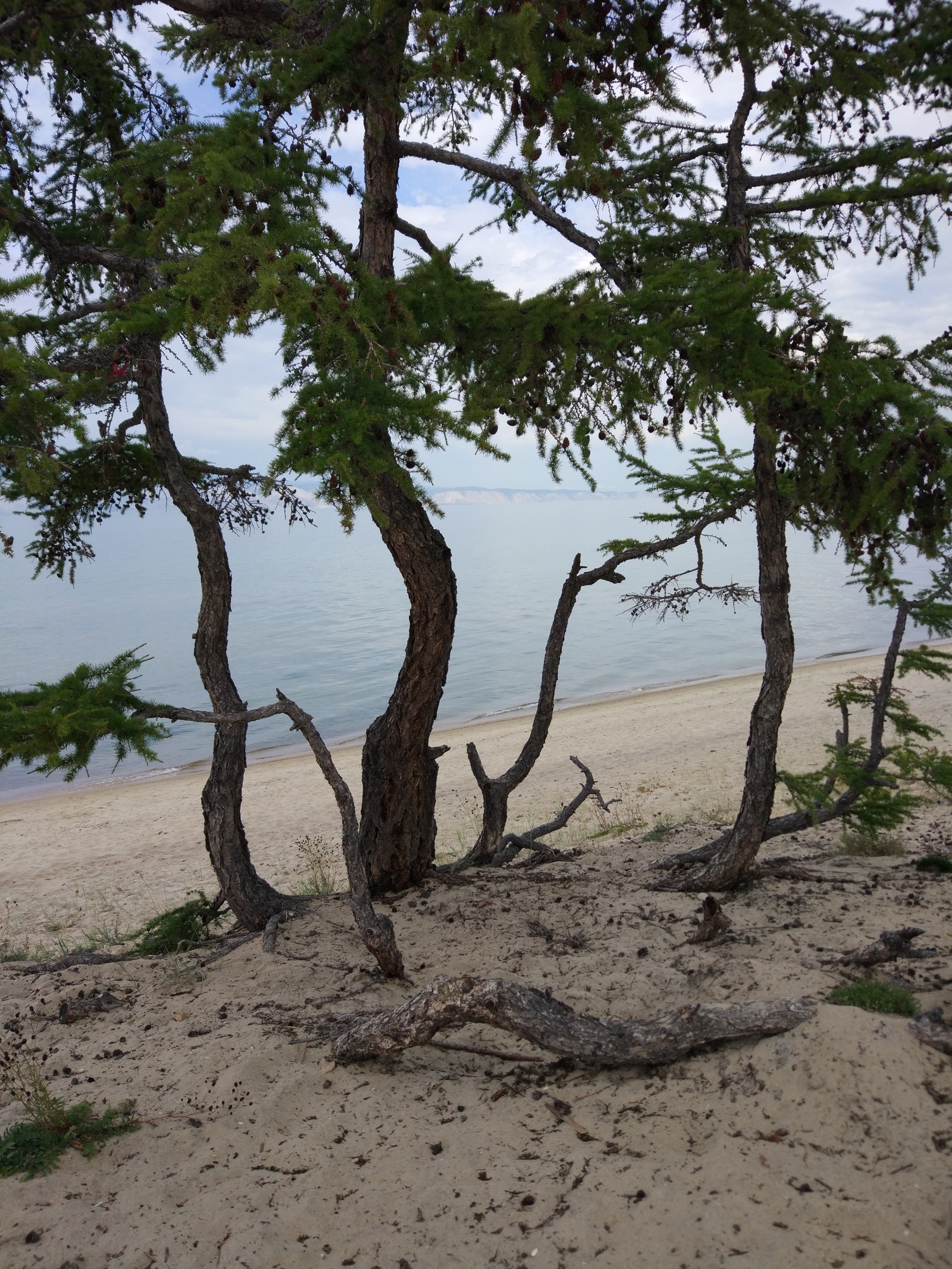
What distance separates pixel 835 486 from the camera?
16.7 feet

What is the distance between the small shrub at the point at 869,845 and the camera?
7.98 m

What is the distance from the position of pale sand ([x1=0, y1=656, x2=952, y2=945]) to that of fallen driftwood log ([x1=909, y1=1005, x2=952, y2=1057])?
7.28 meters

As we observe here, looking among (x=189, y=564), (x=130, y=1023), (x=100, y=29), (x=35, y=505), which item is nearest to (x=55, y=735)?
(x=130, y=1023)

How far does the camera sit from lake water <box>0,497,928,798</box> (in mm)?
27344

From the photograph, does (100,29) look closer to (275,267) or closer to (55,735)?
(275,267)

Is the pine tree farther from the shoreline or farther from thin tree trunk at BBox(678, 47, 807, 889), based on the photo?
the shoreline

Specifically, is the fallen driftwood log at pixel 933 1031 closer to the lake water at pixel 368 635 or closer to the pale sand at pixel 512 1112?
the pale sand at pixel 512 1112

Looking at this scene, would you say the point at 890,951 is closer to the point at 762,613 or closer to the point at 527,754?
the point at 762,613

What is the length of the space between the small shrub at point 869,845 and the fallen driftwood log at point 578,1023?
4.30 m

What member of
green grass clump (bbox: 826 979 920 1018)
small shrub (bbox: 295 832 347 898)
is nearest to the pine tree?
green grass clump (bbox: 826 979 920 1018)

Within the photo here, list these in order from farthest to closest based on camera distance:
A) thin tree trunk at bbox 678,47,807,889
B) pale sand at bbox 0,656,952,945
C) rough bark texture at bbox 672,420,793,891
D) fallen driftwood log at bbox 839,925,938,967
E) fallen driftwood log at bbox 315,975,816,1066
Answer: pale sand at bbox 0,656,952,945, rough bark texture at bbox 672,420,793,891, thin tree trunk at bbox 678,47,807,889, fallen driftwood log at bbox 839,925,938,967, fallen driftwood log at bbox 315,975,816,1066

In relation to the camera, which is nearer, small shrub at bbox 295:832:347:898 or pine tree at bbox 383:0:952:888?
pine tree at bbox 383:0:952:888

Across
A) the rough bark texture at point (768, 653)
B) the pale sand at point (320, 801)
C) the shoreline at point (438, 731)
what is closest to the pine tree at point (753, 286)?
the rough bark texture at point (768, 653)

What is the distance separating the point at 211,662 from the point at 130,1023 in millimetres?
2713
